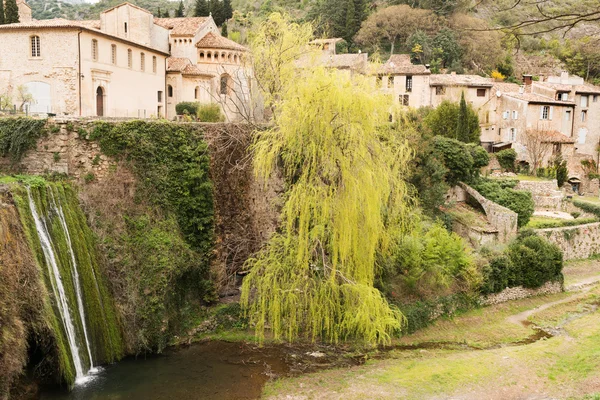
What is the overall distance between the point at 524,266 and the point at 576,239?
8.75m

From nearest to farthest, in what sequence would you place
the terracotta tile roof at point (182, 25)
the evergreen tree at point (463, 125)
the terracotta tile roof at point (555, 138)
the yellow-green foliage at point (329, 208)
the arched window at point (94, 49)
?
the yellow-green foliage at point (329, 208)
the arched window at point (94, 49)
the evergreen tree at point (463, 125)
the terracotta tile roof at point (182, 25)
the terracotta tile roof at point (555, 138)

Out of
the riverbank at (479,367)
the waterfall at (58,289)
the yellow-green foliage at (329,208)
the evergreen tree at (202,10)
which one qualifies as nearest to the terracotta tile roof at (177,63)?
the yellow-green foliage at (329,208)

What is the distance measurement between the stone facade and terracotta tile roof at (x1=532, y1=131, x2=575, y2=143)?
40.5ft

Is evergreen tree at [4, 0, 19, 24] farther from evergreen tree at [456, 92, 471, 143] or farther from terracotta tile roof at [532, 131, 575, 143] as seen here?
terracotta tile roof at [532, 131, 575, 143]

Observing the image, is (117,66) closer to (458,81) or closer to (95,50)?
(95,50)

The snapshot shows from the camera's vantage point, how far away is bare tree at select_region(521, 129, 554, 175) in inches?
1645

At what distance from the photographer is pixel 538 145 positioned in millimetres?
41906

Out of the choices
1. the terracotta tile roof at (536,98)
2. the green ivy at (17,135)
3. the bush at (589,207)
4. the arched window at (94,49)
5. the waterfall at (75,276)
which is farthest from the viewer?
the terracotta tile roof at (536,98)

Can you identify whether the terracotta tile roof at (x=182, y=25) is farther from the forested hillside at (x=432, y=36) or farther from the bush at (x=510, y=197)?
the bush at (x=510, y=197)

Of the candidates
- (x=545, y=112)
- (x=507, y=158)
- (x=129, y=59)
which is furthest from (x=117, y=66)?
(x=545, y=112)

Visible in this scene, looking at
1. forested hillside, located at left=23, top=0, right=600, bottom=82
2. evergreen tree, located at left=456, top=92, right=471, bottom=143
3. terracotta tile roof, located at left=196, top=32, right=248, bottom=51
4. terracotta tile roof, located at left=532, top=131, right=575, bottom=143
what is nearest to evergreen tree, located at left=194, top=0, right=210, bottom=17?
forested hillside, located at left=23, top=0, right=600, bottom=82

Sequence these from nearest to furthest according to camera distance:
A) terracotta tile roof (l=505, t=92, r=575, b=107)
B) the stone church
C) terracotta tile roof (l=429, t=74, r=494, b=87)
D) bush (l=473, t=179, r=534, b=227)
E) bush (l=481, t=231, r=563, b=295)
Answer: bush (l=481, t=231, r=563, b=295) < the stone church < bush (l=473, t=179, r=534, b=227) < terracotta tile roof (l=505, t=92, r=575, b=107) < terracotta tile roof (l=429, t=74, r=494, b=87)

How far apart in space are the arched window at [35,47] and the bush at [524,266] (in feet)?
75.7

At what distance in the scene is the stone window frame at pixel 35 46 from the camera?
26.3m
